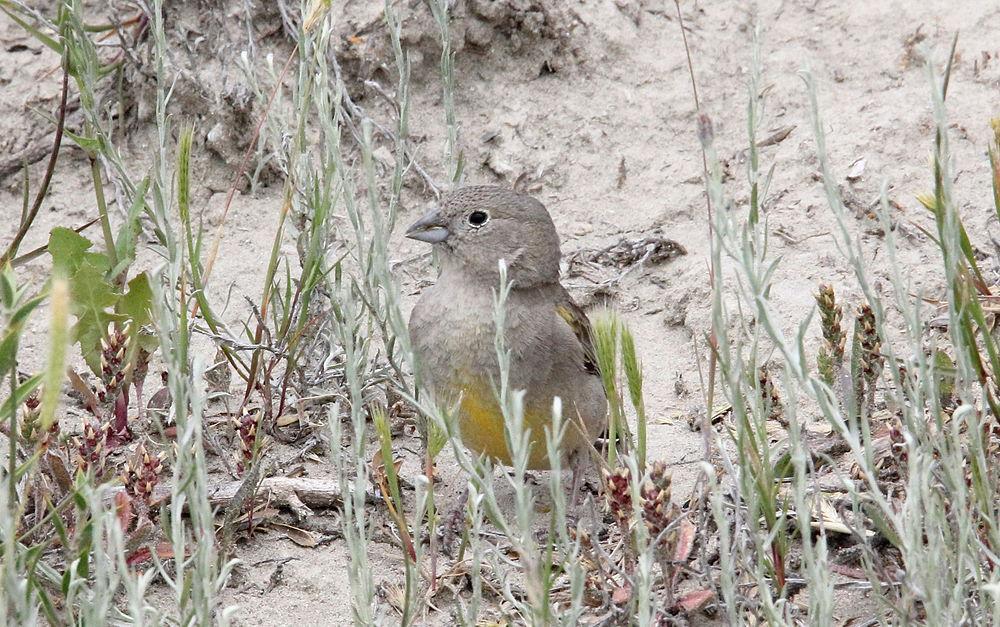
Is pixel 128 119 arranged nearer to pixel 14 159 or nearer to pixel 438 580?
pixel 14 159

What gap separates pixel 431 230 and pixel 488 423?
0.83 m

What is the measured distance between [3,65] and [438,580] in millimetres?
3807

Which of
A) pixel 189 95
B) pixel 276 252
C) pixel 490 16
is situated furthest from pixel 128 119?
pixel 276 252

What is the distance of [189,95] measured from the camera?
20.5ft

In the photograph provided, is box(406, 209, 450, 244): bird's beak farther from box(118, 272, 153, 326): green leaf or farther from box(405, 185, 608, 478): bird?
box(118, 272, 153, 326): green leaf

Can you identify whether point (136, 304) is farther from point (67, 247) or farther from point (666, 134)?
point (666, 134)

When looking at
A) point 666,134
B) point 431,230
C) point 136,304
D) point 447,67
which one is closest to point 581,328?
point 431,230

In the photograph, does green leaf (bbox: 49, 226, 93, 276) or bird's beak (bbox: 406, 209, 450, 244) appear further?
bird's beak (bbox: 406, 209, 450, 244)

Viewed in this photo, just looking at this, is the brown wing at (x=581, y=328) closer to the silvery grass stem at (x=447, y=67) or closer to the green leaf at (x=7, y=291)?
the silvery grass stem at (x=447, y=67)

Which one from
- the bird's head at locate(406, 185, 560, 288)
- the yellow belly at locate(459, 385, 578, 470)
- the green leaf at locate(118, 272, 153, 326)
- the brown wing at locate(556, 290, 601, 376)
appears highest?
the bird's head at locate(406, 185, 560, 288)

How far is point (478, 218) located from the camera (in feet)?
15.9

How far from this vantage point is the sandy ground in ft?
18.9

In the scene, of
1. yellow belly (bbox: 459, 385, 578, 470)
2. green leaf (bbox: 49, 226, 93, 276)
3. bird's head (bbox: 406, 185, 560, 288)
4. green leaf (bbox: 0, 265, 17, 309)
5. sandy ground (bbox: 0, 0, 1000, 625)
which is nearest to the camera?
green leaf (bbox: 0, 265, 17, 309)

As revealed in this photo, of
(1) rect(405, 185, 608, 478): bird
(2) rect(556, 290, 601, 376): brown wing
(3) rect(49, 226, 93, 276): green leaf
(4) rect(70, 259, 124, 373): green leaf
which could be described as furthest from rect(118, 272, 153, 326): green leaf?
(2) rect(556, 290, 601, 376): brown wing
